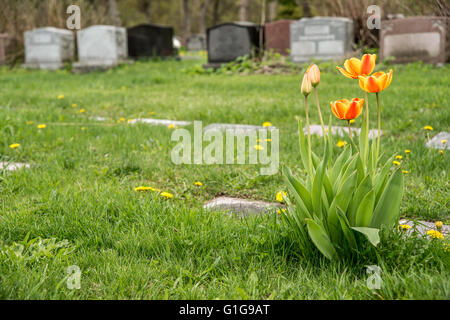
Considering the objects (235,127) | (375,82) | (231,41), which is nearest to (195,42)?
(231,41)

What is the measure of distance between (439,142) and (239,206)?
74.6 inches

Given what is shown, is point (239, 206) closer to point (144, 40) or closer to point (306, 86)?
point (306, 86)

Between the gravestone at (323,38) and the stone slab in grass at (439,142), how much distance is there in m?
6.77

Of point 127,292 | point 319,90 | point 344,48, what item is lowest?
point 127,292

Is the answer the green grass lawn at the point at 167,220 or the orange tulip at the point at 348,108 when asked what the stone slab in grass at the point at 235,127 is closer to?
the green grass lawn at the point at 167,220

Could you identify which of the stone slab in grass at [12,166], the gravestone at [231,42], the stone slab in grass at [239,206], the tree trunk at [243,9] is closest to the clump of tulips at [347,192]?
the stone slab in grass at [239,206]

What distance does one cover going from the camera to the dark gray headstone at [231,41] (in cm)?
1070

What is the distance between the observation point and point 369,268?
5.06 feet

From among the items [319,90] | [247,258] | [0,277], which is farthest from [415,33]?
[0,277]

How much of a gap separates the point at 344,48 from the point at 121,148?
767cm

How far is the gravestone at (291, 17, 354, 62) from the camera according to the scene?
392 inches

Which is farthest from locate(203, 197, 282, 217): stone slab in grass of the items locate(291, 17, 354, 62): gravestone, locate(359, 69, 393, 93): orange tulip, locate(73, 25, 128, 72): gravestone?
locate(73, 25, 128, 72): gravestone

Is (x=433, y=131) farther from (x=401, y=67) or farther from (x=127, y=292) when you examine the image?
(x=401, y=67)

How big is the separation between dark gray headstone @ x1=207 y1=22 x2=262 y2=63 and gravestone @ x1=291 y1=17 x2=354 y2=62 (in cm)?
110
